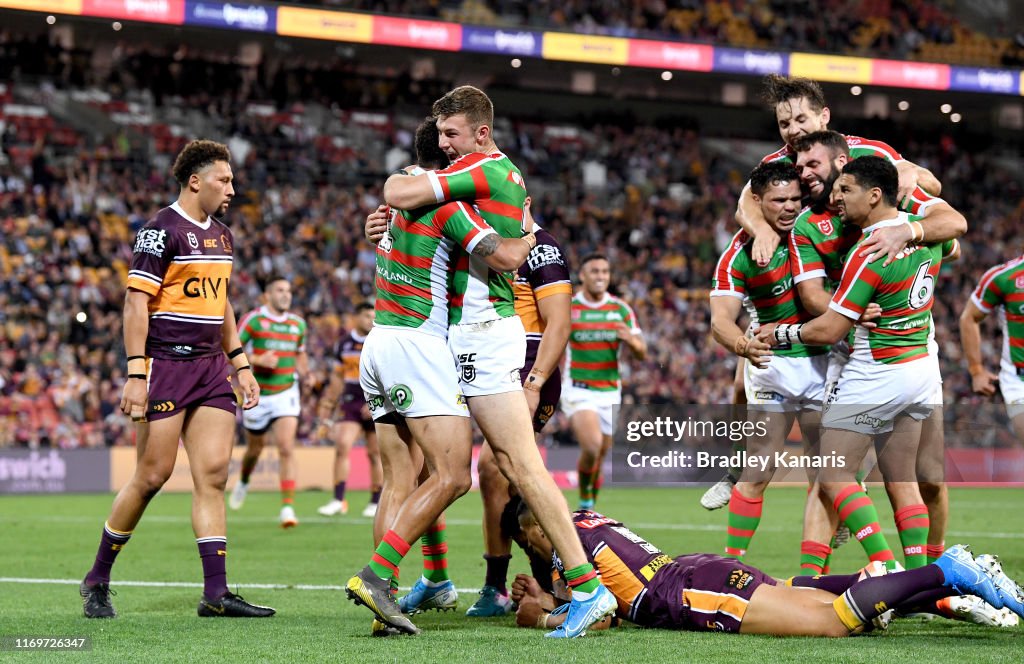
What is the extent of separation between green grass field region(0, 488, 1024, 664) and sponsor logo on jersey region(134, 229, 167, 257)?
2.11 meters

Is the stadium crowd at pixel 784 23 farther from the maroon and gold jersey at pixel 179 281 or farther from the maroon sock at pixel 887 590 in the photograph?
the maroon sock at pixel 887 590

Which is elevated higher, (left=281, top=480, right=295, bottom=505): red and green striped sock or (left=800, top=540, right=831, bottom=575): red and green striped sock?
(left=800, top=540, right=831, bottom=575): red and green striped sock

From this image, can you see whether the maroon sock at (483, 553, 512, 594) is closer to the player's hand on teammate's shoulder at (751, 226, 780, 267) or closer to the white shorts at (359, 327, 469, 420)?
the white shorts at (359, 327, 469, 420)

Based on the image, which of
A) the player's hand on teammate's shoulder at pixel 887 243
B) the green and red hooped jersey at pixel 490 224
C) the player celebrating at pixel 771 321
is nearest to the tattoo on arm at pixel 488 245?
the green and red hooped jersey at pixel 490 224

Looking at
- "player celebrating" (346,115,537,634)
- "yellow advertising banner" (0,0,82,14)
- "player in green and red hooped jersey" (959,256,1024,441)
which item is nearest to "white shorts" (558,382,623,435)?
"player in green and red hooped jersey" (959,256,1024,441)

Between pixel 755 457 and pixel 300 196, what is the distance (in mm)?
22120

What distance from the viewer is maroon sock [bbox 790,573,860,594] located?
596 cm

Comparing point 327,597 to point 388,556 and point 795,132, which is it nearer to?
point 388,556

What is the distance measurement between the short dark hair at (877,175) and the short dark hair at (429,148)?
7.35ft

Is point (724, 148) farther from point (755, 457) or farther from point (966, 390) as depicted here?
point (755, 457)

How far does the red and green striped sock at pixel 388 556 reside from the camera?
19.7ft

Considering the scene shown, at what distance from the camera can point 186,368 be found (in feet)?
24.2

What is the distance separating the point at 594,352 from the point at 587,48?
661 inches

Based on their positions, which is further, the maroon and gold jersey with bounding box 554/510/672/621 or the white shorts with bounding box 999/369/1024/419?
the white shorts with bounding box 999/369/1024/419
